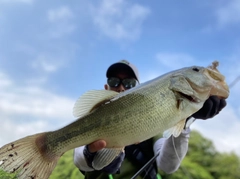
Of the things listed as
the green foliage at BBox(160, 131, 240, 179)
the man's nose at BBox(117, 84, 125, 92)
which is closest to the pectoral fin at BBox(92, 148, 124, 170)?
the man's nose at BBox(117, 84, 125, 92)

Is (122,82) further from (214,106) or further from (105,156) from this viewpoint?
(105,156)

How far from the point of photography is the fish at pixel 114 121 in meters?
1.79

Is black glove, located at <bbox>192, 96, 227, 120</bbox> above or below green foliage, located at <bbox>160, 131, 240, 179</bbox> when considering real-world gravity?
below

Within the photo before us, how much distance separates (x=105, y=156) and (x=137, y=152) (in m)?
1.12

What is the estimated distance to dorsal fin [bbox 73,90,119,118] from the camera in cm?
188

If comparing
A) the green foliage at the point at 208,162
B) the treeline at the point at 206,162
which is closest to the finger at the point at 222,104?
the treeline at the point at 206,162

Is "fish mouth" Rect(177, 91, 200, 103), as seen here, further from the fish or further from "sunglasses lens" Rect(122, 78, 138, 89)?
"sunglasses lens" Rect(122, 78, 138, 89)

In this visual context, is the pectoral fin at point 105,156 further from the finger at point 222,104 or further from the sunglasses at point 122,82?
the sunglasses at point 122,82

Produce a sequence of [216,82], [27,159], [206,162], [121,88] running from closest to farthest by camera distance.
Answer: [27,159], [216,82], [121,88], [206,162]

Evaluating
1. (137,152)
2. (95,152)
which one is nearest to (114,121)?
(95,152)

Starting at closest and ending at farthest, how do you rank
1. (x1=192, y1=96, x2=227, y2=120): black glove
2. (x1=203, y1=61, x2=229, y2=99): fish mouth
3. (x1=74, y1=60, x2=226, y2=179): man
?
(x1=203, y1=61, x2=229, y2=99): fish mouth, (x1=192, y1=96, x2=227, y2=120): black glove, (x1=74, y1=60, x2=226, y2=179): man

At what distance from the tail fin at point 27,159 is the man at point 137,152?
565mm

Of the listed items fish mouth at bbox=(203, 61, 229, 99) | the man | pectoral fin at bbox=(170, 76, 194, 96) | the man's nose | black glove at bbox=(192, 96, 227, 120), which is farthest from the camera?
the man's nose

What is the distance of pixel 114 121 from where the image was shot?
5.98 feet
